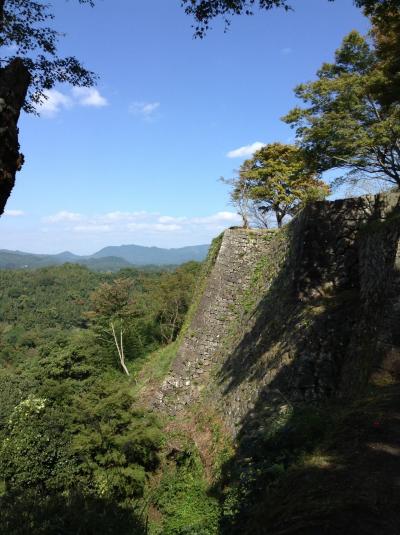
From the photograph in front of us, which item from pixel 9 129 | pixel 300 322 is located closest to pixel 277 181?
pixel 300 322

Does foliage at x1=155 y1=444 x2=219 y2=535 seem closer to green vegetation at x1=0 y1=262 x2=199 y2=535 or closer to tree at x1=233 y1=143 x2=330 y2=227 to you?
→ green vegetation at x1=0 y1=262 x2=199 y2=535

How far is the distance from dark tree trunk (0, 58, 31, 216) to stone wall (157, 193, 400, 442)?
18.7 ft

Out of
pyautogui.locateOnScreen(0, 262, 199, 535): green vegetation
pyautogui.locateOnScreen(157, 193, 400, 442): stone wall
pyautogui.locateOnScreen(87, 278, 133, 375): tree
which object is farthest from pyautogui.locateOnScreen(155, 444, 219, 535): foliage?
pyautogui.locateOnScreen(87, 278, 133, 375): tree

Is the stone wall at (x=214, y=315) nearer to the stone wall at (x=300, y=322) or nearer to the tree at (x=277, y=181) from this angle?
the stone wall at (x=300, y=322)

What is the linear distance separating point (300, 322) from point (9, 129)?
727 centimetres

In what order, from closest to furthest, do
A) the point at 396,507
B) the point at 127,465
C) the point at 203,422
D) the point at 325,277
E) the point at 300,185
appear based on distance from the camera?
the point at 396,507
the point at 325,277
the point at 127,465
the point at 203,422
the point at 300,185

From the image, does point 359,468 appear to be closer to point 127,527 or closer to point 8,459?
point 127,527

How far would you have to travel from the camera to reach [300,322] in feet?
28.1

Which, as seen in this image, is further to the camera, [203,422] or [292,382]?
[203,422]

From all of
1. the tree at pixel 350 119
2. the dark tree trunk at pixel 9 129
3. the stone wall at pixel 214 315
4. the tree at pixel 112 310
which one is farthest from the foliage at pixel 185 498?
the tree at pixel 112 310

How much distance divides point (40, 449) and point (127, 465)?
8.67 feet

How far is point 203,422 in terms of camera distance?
10938 mm

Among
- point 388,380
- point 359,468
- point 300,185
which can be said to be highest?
point 300,185

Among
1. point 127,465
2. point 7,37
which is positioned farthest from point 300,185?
point 7,37
